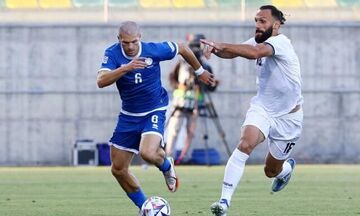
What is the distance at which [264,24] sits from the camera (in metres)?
13.7

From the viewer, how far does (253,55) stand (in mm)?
12953

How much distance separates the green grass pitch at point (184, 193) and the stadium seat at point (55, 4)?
164 inches

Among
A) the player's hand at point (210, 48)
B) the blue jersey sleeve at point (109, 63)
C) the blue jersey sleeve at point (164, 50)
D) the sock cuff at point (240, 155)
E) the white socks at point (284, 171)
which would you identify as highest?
the player's hand at point (210, 48)

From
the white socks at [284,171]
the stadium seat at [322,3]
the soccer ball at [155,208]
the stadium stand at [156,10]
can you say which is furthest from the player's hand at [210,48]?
the stadium seat at [322,3]

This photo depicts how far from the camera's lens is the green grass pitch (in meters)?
14.2

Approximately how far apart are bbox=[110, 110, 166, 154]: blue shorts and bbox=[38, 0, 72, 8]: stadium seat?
551 inches

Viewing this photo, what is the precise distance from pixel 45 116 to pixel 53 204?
11330 mm

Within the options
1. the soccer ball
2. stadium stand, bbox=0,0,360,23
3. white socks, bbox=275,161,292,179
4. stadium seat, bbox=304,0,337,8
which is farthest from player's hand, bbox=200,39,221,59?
stadium seat, bbox=304,0,337,8

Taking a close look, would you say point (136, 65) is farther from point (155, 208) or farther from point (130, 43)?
point (155, 208)

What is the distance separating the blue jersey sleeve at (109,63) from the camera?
13.0 meters

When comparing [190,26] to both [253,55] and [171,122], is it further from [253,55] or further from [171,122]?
[253,55]

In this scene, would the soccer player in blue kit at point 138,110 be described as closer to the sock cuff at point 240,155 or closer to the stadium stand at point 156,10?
the sock cuff at point 240,155

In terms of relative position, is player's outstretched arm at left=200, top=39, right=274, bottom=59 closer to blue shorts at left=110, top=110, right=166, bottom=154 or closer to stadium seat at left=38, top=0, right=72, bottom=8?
blue shorts at left=110, top=110, right=166, bottom=154

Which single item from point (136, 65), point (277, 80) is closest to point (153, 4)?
point (277, 80)
